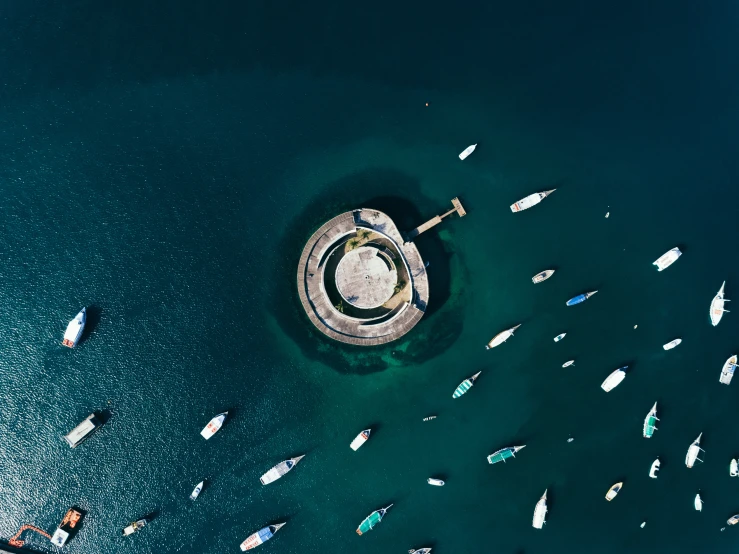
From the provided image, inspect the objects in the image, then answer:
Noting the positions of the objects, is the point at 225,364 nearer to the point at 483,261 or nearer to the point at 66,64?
the point at 483,261

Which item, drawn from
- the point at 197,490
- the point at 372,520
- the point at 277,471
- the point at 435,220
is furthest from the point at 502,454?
the point at 197,490

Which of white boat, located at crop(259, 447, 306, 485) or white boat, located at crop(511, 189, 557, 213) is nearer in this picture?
white boat, located at crop(259, 447, 306, 485)

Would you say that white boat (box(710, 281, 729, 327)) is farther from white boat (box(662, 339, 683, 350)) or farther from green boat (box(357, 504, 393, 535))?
green boat (box(357, 504, 393, 535))

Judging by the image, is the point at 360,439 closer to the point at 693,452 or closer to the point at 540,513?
the point at 540,513

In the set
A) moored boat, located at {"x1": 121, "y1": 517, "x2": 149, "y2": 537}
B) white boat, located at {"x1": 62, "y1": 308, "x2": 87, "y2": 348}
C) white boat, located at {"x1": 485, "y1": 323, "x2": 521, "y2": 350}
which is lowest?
moored boat, located at {"x1": 121, "y1": 517, "x2": 149, "y2": 537}

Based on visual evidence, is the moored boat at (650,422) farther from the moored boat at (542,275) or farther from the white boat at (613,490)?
the moored boat at (542,275)

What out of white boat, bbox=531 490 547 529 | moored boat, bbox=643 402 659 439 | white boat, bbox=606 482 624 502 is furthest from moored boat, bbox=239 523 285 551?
moored boat, bbox=643 402 659 439
